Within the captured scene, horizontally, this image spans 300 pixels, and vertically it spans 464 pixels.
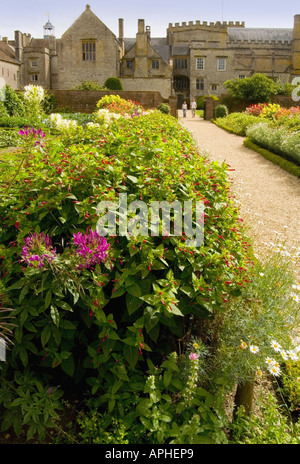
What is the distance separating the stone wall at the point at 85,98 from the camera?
2705 cm

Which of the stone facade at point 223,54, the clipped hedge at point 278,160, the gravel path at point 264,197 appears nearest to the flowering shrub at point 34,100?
the gravel path at point 264,197

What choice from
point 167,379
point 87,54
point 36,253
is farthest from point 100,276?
point 87,54

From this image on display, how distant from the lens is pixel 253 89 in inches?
1122

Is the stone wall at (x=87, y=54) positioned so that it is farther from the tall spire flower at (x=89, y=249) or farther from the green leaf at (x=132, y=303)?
the tall spire flower at (x=89, y=249)

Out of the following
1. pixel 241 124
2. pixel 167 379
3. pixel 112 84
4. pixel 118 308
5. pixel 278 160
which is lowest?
pixel 167 379

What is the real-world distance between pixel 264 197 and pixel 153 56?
37835mm

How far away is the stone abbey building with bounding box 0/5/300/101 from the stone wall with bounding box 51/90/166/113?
36.6 ft

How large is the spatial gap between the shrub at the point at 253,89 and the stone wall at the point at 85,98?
5.61 meters

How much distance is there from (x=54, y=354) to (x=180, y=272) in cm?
80

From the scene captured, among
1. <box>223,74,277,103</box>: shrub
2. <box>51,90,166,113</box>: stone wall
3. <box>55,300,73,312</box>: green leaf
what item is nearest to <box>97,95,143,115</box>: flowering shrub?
<box>51,90,166,113</box>: stone wall

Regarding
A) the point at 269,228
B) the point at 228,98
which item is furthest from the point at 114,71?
the point at 269,228

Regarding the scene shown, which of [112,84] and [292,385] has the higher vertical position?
[112,84]

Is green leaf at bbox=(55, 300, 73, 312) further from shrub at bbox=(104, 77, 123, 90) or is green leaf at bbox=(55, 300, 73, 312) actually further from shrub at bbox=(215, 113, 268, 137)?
shrub at bbox=(104, 77, 123, 90)

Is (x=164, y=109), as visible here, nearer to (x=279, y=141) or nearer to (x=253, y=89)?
(x=253, y=89)
